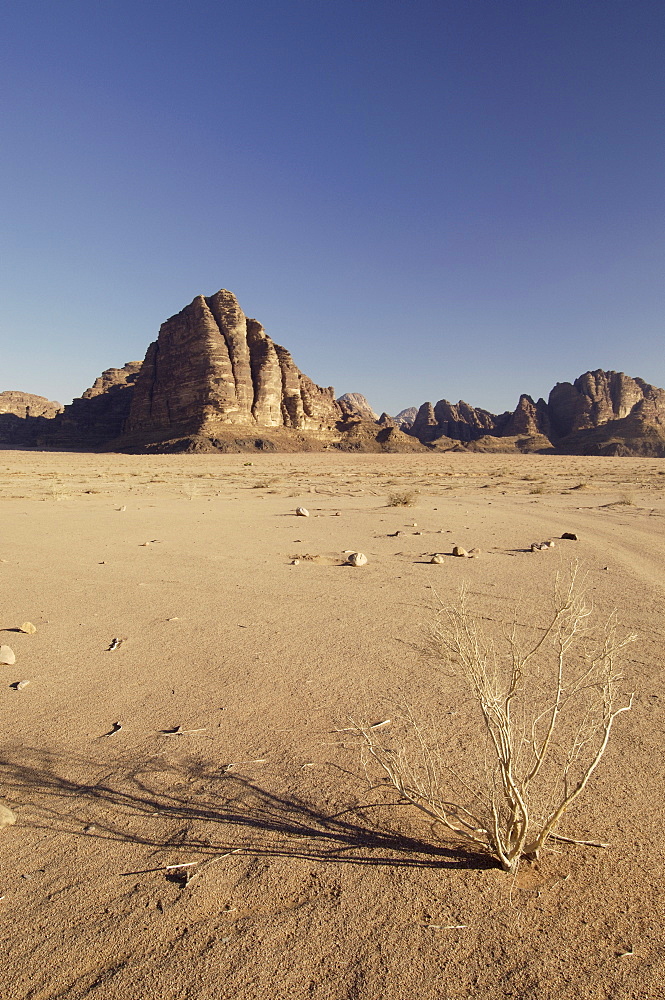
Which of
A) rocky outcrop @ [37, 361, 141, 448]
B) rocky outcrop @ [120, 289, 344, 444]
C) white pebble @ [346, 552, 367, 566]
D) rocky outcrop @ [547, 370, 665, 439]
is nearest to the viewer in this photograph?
white pebble @ [346, 552, 367, 566]

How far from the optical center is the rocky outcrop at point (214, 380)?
75.5 meters

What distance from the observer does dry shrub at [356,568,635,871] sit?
1782 mm

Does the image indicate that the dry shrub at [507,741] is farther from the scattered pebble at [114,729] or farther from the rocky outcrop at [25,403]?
the rocky outcrop at [25,403]

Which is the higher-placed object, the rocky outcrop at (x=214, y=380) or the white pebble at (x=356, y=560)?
the rocky outcrop at (x=214, y=380)

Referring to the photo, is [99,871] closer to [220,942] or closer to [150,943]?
[150,943]

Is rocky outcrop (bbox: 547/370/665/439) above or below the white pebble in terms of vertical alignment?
above

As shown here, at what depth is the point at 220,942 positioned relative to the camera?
159 cm

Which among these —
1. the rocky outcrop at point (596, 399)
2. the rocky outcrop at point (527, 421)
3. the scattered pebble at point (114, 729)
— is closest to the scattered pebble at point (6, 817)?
the scattered pebble at point (114, 729)

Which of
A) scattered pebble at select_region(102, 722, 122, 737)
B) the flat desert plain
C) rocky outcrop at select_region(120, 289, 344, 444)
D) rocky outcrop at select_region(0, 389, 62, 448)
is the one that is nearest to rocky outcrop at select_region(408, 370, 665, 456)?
rocky outcrop at select_region(120, 289, 344, 444)

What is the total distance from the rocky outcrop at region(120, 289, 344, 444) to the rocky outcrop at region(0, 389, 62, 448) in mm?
27846

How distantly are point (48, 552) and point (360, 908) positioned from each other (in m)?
7.06

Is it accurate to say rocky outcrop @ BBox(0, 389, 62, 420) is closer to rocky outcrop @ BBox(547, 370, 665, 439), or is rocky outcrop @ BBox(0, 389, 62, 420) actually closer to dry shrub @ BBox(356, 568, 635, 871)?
rocky outcrop @ BBox(547, 370, 665, 439)

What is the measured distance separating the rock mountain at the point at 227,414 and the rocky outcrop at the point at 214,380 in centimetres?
17

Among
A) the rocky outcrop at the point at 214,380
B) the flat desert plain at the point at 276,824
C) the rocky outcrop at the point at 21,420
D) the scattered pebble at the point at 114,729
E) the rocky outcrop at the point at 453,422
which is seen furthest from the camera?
the rocky outcrop at the point at 453,422
